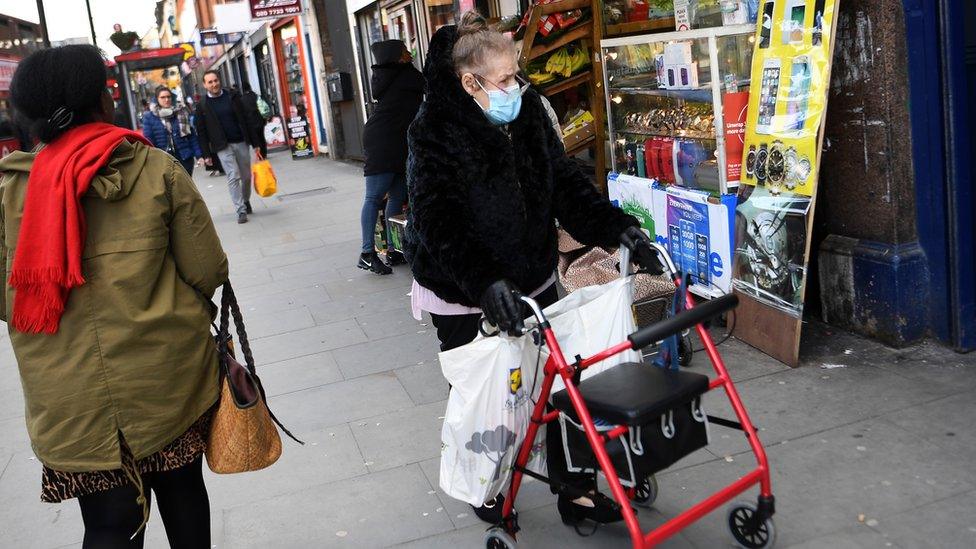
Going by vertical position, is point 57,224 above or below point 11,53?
below

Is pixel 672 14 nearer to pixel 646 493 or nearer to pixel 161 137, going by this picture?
pixel 646 493

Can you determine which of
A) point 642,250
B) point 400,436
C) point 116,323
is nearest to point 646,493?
point 642,250

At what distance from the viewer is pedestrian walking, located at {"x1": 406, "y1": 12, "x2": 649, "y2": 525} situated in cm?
314

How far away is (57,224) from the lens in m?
2.41

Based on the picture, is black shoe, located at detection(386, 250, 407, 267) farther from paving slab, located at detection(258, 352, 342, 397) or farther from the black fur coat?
the black fur coat

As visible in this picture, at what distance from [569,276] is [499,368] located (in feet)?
7.24

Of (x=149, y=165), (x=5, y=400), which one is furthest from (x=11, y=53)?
(x=149, y=165)

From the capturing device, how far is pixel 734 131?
514 centimetres

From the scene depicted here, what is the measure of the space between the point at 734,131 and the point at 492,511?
8.66 feet

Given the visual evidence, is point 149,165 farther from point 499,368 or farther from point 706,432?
point 706,432

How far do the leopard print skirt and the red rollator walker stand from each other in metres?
1.02

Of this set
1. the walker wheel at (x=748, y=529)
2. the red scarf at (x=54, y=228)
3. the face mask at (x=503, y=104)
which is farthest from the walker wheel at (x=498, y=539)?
Answer: the red scarf at (x=54, y=228)

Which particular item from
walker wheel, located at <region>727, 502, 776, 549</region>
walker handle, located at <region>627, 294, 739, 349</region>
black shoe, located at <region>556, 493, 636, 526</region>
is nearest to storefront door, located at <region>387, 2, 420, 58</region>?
black shoe, located at <region>556, 493, 636, 526</region>

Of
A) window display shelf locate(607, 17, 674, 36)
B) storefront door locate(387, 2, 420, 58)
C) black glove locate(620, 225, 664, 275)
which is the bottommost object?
black glove locate(620, 225, 664, 275)
